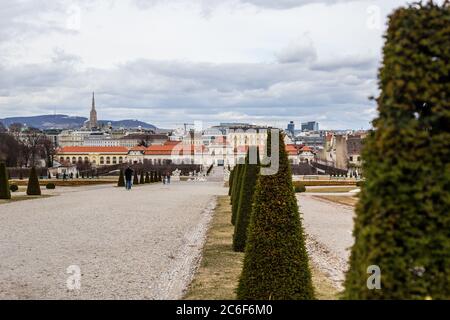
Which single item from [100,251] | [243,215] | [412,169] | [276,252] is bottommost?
[100,251]

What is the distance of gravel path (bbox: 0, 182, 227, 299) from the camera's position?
788 centimetres

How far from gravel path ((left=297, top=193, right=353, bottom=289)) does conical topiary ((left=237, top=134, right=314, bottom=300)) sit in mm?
922

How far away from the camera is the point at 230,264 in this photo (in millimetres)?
9914

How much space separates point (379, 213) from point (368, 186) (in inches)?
6.1

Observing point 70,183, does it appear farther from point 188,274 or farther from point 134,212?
point 188,274

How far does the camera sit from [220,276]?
880cm

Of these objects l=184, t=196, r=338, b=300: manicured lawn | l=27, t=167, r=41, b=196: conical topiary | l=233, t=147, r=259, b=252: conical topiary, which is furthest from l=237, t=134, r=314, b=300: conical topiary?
l=27, t=167, r=41, b=196: conical topiary

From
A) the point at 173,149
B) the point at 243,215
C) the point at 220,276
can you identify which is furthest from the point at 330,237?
the point at 173,149

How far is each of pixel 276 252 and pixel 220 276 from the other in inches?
101

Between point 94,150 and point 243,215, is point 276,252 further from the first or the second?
point 94,150

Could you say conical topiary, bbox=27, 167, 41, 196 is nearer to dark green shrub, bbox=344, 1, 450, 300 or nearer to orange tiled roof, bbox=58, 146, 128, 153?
dark green shrub, bbox=344, 1, 450, 300

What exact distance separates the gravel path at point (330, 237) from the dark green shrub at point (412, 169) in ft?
6.15

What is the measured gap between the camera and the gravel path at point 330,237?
10.2m

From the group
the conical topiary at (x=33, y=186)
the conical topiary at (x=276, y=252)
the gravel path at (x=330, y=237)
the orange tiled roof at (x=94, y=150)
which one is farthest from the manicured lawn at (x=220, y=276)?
the orange tiled roof at (x=94, y=150)
